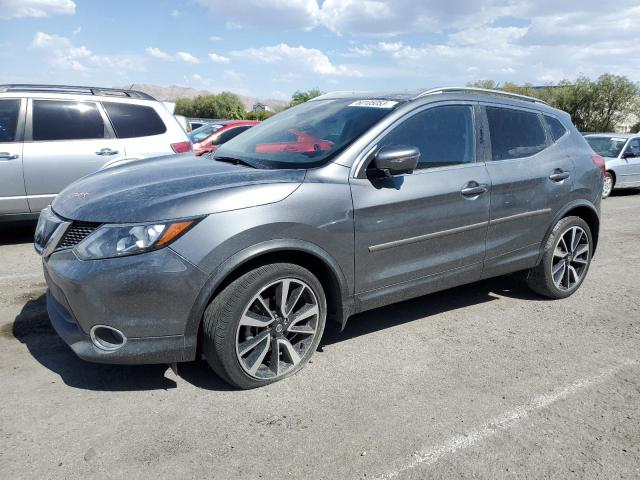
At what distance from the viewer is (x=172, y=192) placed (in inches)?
120

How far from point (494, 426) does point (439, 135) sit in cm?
201

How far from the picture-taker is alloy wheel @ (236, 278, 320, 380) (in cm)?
315

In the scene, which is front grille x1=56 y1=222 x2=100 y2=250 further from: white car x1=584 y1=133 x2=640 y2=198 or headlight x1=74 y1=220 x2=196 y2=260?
white car x1=584 y1=133 x2=640 y2=198

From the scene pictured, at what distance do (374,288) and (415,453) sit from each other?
120 cm

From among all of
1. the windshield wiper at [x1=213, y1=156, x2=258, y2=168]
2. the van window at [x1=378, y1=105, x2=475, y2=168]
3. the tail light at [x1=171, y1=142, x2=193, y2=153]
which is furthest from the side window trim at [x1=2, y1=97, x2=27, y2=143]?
the van window at [x1=378, y1=105, x2=475, y2=168]

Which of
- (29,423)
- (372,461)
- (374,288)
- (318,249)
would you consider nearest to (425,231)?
(374,288)

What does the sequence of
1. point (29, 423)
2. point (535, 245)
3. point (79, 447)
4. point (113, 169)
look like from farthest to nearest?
point (535, 245) → point (113, 169) → point (29, 423) → point (79, 447)

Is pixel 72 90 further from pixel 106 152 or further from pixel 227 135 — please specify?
pixel 227 135

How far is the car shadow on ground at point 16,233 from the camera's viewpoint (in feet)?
21.9

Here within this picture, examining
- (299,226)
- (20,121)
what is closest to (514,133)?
(299,226)

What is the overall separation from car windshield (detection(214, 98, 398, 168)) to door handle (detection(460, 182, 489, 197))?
0.79 metres

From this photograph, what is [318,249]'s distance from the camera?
3.26m

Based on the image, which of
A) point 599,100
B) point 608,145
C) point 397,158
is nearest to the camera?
point 397,158

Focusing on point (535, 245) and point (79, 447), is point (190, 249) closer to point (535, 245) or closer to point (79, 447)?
point (79, 447)
